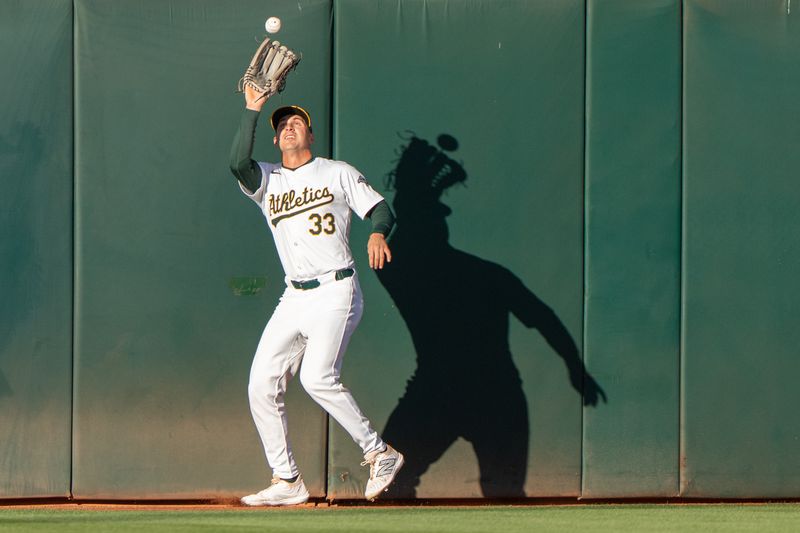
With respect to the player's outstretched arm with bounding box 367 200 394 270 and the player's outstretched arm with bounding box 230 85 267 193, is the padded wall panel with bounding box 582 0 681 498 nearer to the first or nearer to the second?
the player's outstretched arm with bounding box 367 200 394 270

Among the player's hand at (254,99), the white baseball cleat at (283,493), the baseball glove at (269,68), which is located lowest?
the white baseball cleat at (283,493)

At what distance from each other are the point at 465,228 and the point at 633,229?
85cm

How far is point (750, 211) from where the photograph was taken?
6320 mm

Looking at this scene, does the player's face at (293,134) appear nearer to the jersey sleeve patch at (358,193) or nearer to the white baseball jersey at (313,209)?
the white baseball jersey at (313,209)

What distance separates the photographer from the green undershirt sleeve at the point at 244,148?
5742mm

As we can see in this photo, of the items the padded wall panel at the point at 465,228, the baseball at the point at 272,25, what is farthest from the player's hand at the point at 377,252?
the baseball at the point at 272,25

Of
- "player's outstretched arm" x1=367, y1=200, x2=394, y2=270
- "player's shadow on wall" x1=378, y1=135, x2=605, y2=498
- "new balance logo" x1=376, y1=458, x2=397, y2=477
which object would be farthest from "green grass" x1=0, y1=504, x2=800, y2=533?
"player's outstretched arm" x1=367, y1=200, x2=394, y2=270

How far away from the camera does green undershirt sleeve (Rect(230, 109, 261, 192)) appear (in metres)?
5.74

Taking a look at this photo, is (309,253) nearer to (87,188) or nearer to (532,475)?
(87,188)

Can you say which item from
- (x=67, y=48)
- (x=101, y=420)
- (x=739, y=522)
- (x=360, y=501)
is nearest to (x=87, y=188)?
(x=67, y=48)

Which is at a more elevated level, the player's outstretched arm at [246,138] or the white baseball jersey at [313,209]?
the player's outstretched arm at [246,138]

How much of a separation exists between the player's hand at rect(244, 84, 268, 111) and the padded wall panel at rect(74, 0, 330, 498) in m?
0.44

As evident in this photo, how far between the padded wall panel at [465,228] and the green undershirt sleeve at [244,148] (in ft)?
1.95

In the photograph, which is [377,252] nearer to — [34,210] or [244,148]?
[244,148]
